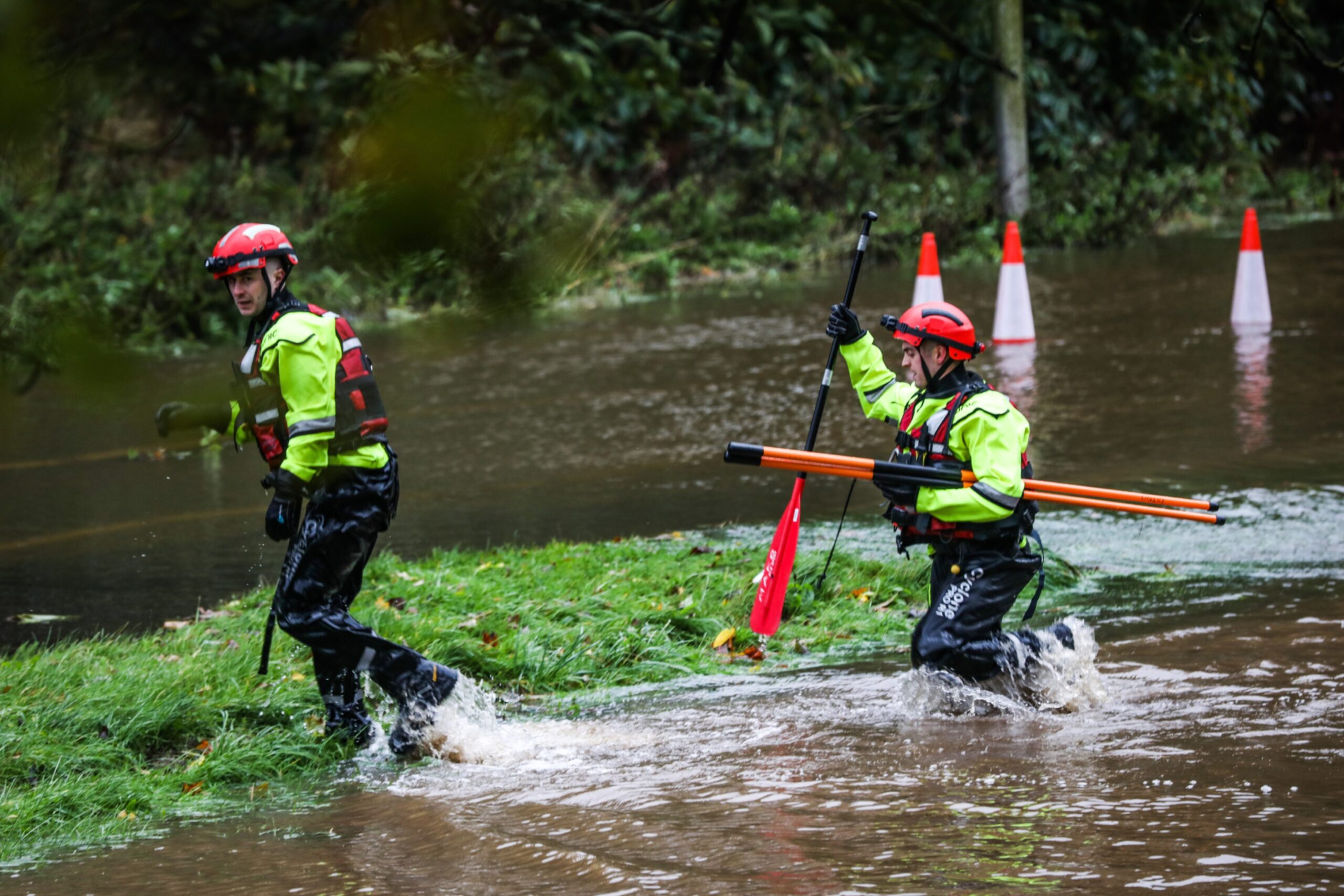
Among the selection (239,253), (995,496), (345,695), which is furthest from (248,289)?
(995,496)

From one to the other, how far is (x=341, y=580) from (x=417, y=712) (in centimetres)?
49

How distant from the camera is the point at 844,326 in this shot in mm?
5801

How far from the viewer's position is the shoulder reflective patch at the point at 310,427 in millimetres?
4867

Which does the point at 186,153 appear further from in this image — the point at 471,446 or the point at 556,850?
the point at 471,446

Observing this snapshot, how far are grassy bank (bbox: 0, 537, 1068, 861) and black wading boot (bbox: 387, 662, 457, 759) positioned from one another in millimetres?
200

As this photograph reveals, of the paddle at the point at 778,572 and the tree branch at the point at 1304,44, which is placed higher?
the tree branch at the point at 1304,44

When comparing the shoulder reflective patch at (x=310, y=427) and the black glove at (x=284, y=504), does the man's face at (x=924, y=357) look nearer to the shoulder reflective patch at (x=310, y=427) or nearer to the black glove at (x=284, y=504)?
the shoulder reflective patch at (x=310, y=427)

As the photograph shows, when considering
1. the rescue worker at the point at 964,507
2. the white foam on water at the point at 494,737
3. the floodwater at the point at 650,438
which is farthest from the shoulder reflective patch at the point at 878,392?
the white foam on water at the point at 494,737

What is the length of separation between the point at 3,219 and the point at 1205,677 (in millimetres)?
4432

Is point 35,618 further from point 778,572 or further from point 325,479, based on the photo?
point 778,572

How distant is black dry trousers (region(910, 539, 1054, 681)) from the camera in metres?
5.32

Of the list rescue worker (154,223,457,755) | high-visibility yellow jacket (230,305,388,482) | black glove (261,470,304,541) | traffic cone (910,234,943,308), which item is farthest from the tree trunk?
black glove (261,470,304,541)

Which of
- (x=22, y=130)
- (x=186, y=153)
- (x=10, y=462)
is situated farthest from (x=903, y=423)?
(x=10, y=462)

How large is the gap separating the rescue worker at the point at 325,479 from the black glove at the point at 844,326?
5.53ft
